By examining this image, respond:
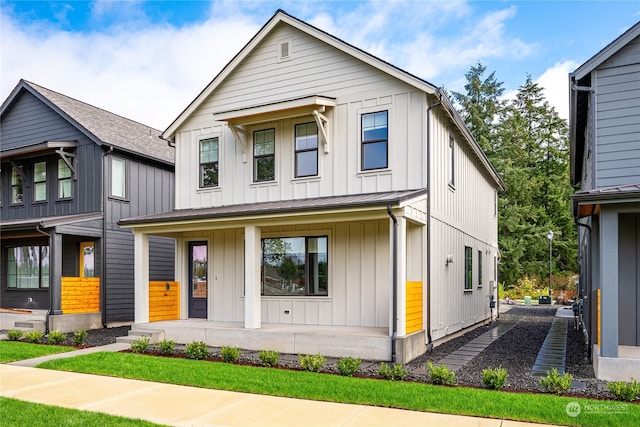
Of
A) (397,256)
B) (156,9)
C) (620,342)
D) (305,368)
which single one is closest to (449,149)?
(397,256)

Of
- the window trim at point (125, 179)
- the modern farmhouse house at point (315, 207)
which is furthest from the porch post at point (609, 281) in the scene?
the window trim at point (125, 179)

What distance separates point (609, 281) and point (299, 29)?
8916 mm

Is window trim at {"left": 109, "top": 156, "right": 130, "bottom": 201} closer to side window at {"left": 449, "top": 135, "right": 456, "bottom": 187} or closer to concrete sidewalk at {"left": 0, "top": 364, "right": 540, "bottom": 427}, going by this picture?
concrete sidewalk at {"left": 0, "top": 364, "right": 540, "bottom": 427}

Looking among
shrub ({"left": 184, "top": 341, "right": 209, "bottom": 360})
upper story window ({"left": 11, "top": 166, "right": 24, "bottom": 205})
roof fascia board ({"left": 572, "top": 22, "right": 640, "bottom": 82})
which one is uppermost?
roof fascia board ({"left": 572, "top": 22, "right": 640, "bottom": 82})

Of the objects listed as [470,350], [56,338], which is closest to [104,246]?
[56,338]

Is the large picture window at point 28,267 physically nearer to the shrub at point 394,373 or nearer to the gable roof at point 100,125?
the gable roof at point 100,125

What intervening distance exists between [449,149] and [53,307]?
11.4 m

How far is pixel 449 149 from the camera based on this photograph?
43.2 ft

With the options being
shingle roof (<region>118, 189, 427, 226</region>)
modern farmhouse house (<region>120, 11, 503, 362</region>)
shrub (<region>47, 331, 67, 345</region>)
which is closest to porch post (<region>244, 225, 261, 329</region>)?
modern farmhouse house (<region>120, 11, 503, 362</region>)

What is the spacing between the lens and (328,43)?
12.4 m

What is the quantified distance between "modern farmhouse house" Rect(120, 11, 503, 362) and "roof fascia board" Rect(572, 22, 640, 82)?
275cm

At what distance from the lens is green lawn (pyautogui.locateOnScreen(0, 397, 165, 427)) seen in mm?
6016

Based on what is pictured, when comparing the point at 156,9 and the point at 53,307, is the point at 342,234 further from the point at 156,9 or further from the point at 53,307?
the point at 156,9

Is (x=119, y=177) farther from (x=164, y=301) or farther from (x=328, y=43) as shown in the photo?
(x=328, y=43)
